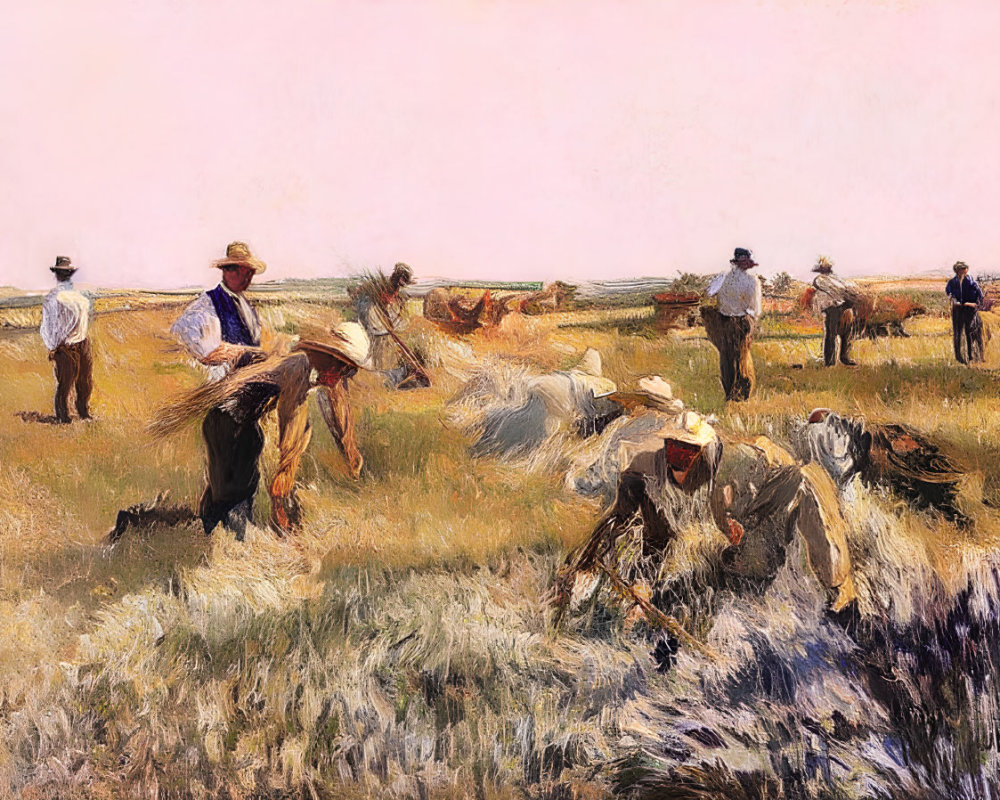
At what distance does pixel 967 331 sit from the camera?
310cm

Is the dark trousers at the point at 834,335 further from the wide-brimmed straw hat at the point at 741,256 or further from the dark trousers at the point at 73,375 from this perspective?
the dark trousers at the point at 73,375

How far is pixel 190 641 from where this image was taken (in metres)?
2.83

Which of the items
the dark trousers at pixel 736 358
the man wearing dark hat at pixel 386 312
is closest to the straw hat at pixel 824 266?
the dark trousers at pixel 736 358

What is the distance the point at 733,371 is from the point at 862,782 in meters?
1.78

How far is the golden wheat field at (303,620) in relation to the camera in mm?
2812

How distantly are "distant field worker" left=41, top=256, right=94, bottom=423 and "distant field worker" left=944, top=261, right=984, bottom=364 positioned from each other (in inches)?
143

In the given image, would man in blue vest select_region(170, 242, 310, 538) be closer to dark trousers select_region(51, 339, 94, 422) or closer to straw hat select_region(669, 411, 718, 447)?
dark trousers select_region(51, 339, 94, 422)

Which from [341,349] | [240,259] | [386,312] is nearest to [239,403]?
[341,349]

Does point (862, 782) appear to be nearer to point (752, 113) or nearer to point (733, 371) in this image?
point (733, 371)

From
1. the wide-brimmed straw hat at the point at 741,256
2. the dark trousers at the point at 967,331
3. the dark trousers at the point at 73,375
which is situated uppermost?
the wide-brimmed straw hat at the point at 741,256

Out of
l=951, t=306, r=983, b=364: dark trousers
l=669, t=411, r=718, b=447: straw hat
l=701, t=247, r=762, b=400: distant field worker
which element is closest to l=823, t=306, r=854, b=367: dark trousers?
l=701, t=247, r=762, b=400: distant field worker

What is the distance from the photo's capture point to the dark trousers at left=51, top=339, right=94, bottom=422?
9.45 feet

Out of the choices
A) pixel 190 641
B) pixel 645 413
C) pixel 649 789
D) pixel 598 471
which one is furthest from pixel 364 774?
pixel 645 413

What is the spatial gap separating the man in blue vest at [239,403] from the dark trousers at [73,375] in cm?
40
